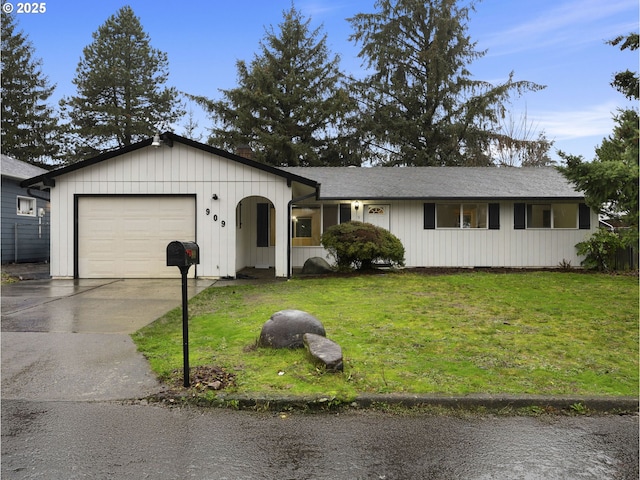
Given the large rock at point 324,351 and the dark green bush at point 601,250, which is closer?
the large rock at point 324,351

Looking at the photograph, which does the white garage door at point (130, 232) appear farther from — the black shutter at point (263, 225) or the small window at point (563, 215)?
the small window at point (563, 215)

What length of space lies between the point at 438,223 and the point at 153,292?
31.3 feet

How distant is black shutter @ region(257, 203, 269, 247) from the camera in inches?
615

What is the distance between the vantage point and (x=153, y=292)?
9812 millimetres

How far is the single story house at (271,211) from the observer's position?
12180 millimetres

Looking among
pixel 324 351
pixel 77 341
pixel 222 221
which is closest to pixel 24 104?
pixel 222 221

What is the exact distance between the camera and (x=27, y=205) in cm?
1839

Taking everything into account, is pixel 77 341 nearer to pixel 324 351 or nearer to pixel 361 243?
pixel 324 351

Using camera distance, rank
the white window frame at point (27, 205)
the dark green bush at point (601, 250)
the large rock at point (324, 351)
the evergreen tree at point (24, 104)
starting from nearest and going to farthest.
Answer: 1. the large rock at point (324, 351)
2. the dark green bush at point (601, 250)
3. the white window frame at point (27, 205)
4. the evergreen tree at point (24, 104)

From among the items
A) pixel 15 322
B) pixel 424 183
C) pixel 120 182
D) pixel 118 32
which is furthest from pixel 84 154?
pixel 15 322

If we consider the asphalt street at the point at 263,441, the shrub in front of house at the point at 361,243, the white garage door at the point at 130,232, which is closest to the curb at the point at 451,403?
the asphalt street at the point at 263,441

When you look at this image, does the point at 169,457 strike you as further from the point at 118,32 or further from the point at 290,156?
the point at 118,32

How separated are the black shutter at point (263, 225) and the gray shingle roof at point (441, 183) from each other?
221cm

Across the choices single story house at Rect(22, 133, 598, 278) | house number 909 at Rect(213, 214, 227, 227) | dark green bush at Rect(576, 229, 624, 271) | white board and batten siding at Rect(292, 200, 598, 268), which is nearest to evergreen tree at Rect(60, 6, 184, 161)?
single story house at Rect(22, 133, 598, 278)
